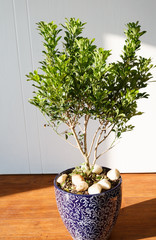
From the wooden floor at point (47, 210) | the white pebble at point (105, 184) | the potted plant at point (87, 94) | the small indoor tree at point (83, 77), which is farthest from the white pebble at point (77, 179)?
the wooden floor at point (47, 210)

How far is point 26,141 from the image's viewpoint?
7.42 feet

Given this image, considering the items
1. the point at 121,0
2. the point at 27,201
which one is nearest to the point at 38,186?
the point at 27,201

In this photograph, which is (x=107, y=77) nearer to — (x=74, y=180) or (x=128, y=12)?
(x=74, y=180)

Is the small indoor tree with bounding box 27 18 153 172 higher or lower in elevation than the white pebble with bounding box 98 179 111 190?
higher

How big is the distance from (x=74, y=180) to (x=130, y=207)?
697 millimetres

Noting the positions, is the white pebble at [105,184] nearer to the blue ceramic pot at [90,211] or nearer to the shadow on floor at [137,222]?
the blue ceramic pot at [90,211]

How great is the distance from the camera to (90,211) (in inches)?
45.8

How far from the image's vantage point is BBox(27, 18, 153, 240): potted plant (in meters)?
1.04

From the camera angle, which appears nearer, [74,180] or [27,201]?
[74,180]

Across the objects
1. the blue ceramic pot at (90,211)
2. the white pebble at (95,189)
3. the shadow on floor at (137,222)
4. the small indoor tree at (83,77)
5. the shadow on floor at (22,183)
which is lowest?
the shadow on floor at (137,222)

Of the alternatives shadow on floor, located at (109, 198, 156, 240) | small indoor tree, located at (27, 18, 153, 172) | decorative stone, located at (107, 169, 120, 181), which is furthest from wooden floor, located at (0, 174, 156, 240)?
small indoor tree, located at (27, 18, 153, 172)

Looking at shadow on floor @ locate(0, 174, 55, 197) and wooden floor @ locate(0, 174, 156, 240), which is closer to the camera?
wooden floor @ locate(0, 174, 156, 240)

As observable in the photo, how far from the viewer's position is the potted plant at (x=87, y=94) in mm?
1042

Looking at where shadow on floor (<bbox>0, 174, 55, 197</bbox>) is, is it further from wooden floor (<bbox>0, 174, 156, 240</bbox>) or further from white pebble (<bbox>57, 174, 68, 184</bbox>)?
white pebble (<bbox>57, 174, 68, 184</bbox>)
